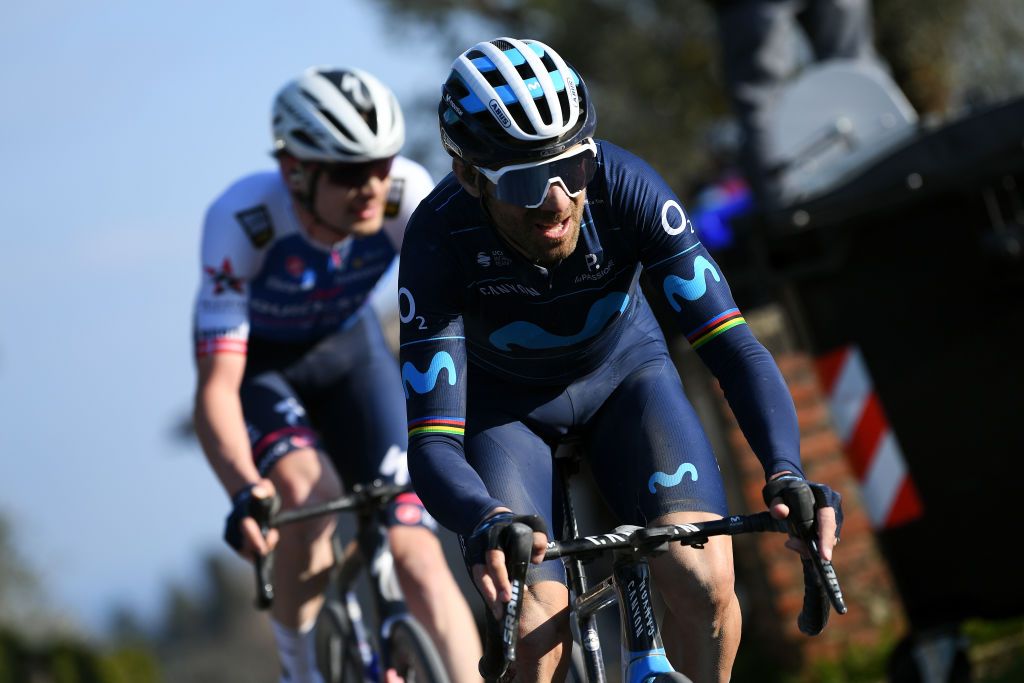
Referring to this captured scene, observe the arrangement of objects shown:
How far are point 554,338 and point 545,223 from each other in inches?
20.2

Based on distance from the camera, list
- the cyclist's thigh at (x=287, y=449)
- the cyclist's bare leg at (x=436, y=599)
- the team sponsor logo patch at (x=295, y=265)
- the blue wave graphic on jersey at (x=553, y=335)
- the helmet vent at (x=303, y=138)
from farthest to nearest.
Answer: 1. the team sponsor logo patch at (x=295, y=265)
2. the cyclist's thigh at (x=287, y=449)
3. the helmet vent at (x=303, y=138)
4. the cyclist's bare leg at (x=436, y=599)
5. the blue wave graphic on jersey at (x=553, y=335)

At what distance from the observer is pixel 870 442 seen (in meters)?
6.21

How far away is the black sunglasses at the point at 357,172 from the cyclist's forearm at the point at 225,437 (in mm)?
984

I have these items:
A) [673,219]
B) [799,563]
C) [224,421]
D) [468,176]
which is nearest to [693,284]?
[673,219]

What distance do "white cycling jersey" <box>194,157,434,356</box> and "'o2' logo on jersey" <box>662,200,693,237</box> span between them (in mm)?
1922

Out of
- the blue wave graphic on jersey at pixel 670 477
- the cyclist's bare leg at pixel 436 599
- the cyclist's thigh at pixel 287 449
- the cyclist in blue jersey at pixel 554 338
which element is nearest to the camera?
the cyclist in blue jersey at pixel 554 338

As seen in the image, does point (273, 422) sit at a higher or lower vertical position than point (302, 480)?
higher

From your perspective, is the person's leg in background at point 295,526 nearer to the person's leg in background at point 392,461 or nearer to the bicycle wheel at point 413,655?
the person's leg in background at point 392,461

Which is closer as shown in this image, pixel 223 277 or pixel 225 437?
pixel 225 437

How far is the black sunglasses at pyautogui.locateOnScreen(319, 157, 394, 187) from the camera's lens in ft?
18.4

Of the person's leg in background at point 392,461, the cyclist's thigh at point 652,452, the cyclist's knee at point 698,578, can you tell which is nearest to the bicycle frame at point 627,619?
the cyclist's knee at point 698,578

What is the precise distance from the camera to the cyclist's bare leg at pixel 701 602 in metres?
3.71

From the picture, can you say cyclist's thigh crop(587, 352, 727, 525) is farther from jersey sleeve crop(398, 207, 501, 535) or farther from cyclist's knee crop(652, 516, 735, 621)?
jersey sleeve crop(398, 207, 501, 535)

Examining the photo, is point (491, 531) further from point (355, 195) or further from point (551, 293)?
point (355, 195)
